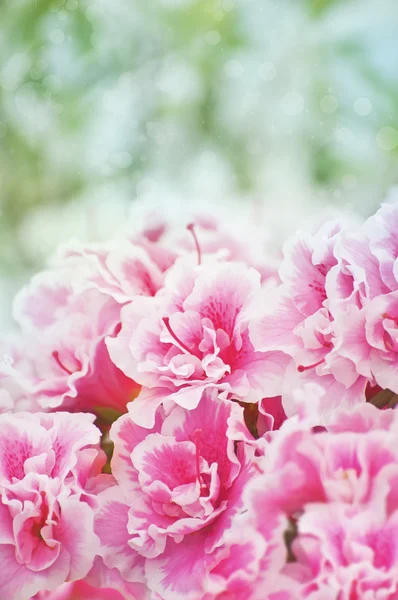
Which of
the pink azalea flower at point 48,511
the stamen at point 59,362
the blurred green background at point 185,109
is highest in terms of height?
the blurred green background at point 185,109

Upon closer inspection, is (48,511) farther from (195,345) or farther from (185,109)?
(185,109)

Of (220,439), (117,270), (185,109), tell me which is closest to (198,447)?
(220,439)

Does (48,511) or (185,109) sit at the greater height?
(185,109)

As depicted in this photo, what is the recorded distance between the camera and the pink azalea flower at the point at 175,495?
331mm

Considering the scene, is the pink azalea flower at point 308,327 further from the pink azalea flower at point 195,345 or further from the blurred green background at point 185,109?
the blurred green background at point 185,109

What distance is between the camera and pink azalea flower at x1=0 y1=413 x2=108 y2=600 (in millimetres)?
350

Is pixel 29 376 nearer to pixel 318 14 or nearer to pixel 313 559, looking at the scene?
pixel 313 559

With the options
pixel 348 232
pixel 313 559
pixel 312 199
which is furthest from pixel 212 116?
pixel 313 559

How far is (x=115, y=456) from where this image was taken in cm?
36

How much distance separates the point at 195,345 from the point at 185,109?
0.22m

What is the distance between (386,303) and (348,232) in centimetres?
4

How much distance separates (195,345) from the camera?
0.36 metres

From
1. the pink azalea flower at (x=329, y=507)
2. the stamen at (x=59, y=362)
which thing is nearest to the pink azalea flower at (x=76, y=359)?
the stamen at (x=59, y=362)

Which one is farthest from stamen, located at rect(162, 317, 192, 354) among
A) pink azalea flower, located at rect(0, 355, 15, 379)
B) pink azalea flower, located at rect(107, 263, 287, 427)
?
pink azalea flower, located at rect(0, 355, 15, 379)
